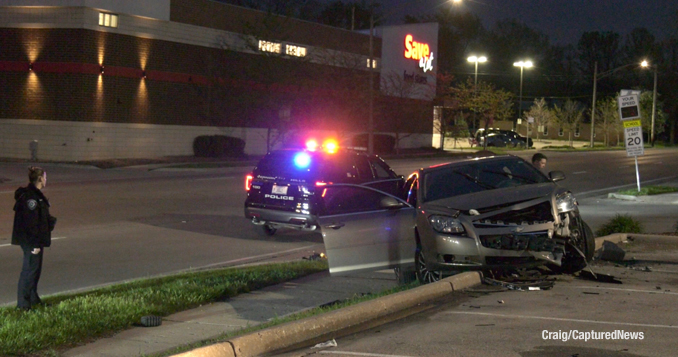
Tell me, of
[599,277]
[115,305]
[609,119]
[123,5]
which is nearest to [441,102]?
[123,5]

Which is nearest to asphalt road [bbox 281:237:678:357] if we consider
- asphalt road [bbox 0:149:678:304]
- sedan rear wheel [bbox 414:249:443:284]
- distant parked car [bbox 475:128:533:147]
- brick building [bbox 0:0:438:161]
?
sedan rear wheel [bbox 414:249:443:284]

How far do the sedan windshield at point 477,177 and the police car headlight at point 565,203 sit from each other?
2.67 ft

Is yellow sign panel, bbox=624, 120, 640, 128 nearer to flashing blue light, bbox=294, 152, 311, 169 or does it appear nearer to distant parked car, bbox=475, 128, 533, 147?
flashing blue light, bbox=294, 152, 311, 169

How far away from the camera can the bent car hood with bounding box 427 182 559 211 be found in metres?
9.04

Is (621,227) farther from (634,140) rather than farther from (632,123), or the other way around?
(634,140)

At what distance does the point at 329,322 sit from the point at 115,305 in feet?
7.55

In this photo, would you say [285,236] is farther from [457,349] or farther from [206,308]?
[457,349]

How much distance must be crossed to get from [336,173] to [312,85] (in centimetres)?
3314

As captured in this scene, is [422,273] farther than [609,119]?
No

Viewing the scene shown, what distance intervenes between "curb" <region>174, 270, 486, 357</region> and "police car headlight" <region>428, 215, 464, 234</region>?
52 cm

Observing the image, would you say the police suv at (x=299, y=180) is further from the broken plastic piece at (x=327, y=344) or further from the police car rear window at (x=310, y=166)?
the broken plastic piece at (x=327, y=344)

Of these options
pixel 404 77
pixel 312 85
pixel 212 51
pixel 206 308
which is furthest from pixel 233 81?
pixel 206 308

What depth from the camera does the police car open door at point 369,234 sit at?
28.8 feet

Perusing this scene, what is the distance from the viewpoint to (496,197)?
923 centimetres
